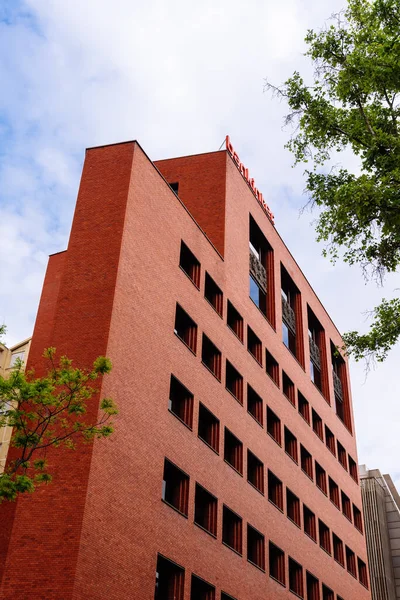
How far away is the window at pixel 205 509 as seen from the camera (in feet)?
96.2

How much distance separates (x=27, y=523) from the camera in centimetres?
2194

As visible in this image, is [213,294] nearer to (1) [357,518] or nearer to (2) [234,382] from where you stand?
(2) [234,382]

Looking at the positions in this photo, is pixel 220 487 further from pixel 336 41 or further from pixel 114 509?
pixel 336 41

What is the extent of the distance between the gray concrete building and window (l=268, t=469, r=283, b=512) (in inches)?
979

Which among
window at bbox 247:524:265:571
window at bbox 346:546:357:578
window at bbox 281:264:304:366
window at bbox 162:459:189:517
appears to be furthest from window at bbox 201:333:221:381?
window at bbox 346:546:357:578

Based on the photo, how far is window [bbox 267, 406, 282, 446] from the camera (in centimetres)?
3944

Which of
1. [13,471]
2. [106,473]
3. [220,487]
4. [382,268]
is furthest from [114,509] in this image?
[382,268]

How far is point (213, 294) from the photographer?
1411 inches

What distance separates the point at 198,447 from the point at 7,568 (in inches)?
407

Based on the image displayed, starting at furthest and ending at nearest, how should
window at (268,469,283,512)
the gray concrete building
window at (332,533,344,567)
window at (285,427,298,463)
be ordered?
the gray concrete building < window at (332,533,344,567) < window at (285,427,298,463) < window at (268,469,283,512)

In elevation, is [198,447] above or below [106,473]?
above

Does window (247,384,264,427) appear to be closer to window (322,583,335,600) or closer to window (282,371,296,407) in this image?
Answer: window (282,371,296,407)

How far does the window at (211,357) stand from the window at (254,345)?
5192mm

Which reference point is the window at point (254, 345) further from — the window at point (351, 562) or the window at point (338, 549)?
the window at point (351, 562)
